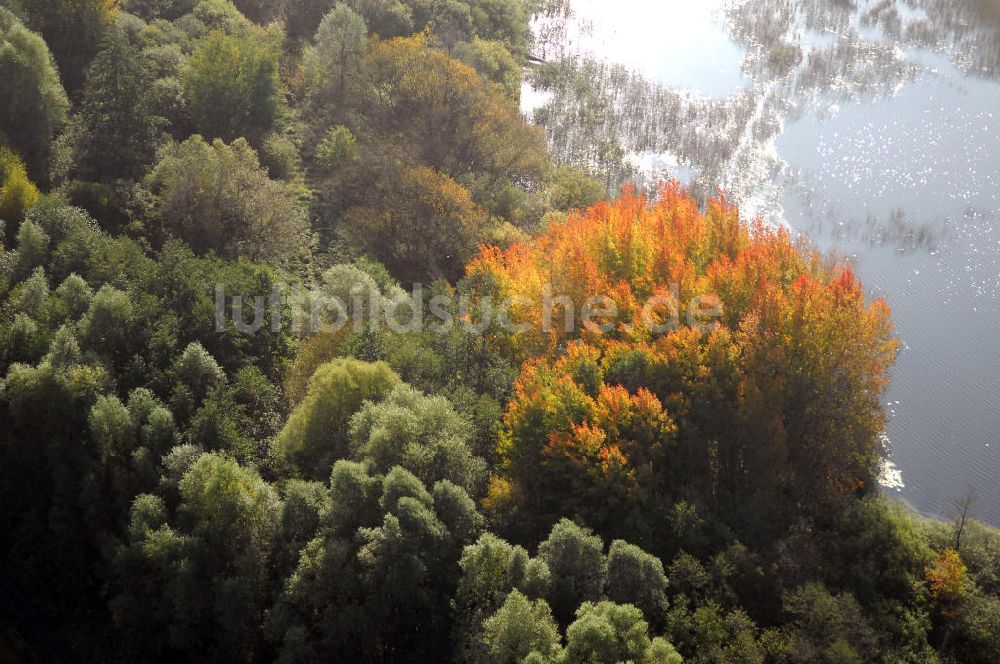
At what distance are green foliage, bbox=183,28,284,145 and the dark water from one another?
21.4 meters

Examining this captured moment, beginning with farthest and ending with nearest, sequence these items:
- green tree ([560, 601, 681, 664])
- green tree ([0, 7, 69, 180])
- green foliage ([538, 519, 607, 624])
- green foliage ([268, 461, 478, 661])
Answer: green tree ([0, 7, 69, 180]) → green foliage ([268, 461, 478, 661]) → green foliage ([538, 519, 607, 624]) → green tree ([560, 601, 681, 664])

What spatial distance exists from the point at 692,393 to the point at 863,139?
33840mm

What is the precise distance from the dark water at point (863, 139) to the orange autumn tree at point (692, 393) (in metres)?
7.70

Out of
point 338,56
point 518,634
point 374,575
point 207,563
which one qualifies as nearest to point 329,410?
point 207,563

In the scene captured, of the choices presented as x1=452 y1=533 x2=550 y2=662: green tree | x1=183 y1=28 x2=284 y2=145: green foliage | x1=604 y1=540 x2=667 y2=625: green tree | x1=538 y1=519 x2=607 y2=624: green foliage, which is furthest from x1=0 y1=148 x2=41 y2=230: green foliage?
x1=604 y1=540 x2=667 y2=625: green tree

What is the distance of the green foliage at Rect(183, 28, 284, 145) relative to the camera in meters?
49.3

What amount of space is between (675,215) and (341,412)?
786 inches

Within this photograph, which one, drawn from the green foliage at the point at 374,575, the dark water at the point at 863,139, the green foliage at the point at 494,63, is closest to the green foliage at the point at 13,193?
the green foliage at the point at 374,575

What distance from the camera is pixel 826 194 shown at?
170ft

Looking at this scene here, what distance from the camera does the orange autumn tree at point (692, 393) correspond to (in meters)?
29.5

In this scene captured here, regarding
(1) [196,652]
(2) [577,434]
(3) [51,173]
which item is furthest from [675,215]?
(3) [51,173]

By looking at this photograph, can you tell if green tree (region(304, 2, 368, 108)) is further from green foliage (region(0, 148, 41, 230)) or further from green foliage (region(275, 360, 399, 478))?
green foliage (region(275, 360, 399, 478))

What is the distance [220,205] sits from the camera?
4084 centimetres

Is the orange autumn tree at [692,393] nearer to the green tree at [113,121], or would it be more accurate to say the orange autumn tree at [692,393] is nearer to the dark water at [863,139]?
the dark water at [863,139]
